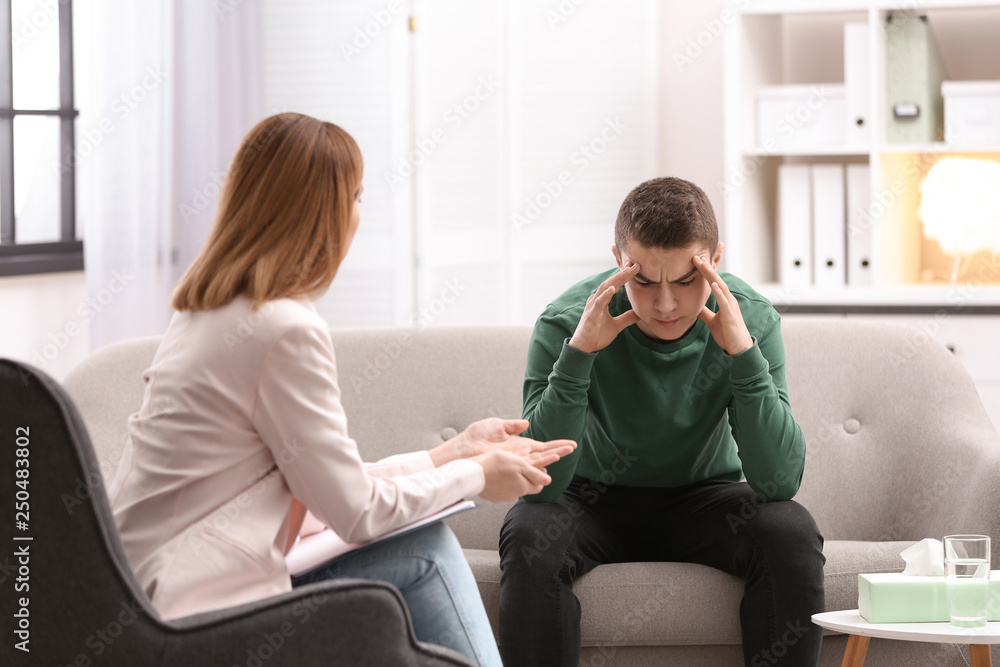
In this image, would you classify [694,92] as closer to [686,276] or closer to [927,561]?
[686,276]

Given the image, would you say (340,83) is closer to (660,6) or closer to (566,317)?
(660,6)

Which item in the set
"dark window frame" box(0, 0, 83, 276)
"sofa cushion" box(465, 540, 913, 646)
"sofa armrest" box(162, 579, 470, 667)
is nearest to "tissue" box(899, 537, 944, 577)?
"sofa cushion" box(465, 540, 913, 646)

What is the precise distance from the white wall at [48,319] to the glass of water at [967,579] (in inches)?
79.4

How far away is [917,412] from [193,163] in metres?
2.03

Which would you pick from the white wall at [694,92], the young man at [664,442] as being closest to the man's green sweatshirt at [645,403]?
the young man at [664,442]

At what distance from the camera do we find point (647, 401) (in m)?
1.78

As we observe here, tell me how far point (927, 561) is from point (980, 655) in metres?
0.14

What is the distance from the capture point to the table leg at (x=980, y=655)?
1413 millimetres

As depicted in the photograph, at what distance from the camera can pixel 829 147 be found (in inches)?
117

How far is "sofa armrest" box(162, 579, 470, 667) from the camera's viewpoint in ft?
3.56

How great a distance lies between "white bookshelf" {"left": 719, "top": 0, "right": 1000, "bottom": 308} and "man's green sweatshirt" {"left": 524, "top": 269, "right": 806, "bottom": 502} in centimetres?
124

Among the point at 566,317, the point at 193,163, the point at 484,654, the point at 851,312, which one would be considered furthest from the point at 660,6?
the point at 484,654

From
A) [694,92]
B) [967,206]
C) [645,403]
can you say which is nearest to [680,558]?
[645,403]

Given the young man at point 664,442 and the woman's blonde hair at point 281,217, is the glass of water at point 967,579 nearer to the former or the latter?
the young man at point 664,442
